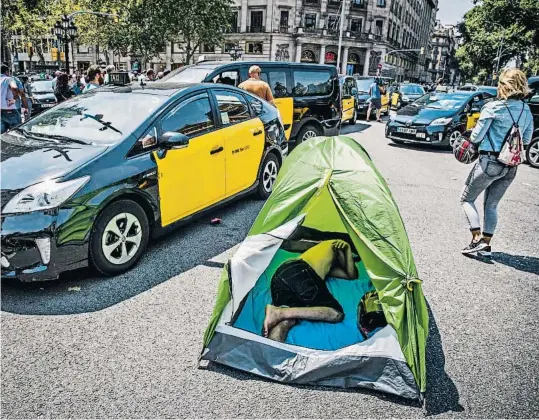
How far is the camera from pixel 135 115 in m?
4.48

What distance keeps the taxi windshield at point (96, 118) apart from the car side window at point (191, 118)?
7.3 inches

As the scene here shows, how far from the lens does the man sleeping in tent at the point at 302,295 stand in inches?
124

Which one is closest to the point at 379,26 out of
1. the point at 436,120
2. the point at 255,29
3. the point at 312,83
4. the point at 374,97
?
the point at 255,29

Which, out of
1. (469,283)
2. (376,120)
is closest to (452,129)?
(376,120)

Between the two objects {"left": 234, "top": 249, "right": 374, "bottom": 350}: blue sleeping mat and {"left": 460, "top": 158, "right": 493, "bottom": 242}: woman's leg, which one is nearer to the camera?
{"left": 234, "top": 249, "right": 374, "bottom": 350}: blue sleeping mat

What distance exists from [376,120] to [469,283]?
15328mm

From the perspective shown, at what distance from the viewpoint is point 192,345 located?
3.14 metres

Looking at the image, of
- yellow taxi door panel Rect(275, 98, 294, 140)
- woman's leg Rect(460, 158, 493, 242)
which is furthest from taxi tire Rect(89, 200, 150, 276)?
yellow taxi door panel Rect(275, 98, 294, 140)

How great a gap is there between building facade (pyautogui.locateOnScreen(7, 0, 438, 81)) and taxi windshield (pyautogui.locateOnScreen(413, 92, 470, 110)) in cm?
4211

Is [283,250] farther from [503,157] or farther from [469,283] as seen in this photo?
[503,157]

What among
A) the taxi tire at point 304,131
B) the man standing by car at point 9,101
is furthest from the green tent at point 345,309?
the man standing by car at point 9,101

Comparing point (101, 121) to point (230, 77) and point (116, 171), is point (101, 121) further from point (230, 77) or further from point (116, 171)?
point (230, 77)

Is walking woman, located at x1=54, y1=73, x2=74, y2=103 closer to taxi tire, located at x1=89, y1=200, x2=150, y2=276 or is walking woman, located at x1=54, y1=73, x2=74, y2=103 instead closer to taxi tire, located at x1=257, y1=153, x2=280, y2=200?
taxi tire, located at x1=257, y1=153, x2=280, y2=200

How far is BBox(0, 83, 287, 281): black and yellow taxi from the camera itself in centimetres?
351
